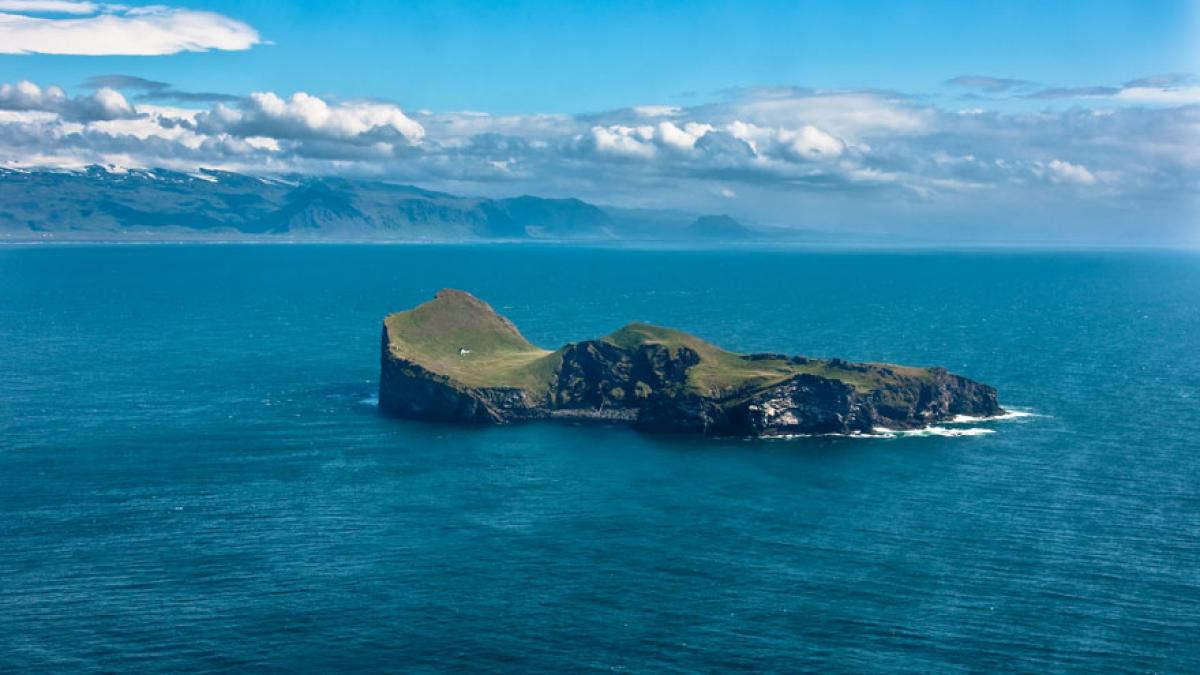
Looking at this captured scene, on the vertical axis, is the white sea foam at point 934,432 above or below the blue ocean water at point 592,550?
above

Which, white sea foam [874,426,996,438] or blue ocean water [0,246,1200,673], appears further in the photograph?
white sea foam [874,426,996,438]

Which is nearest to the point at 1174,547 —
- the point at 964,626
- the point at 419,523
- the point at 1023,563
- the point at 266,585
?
the point at 1023,563

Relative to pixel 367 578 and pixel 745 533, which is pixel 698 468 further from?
pixel 367 578

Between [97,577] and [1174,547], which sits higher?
[1174,547]

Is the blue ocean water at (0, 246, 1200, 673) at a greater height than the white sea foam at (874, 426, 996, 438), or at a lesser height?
lesser

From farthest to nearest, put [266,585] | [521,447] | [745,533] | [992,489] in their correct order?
1. [521,447]
2. [992,489]
3. [745,533]
4. [266,585]

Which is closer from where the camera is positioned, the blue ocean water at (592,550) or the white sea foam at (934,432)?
the blue ocean water at (592,550)

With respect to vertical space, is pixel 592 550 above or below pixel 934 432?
below

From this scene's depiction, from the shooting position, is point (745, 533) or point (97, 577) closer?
point (97, 577)

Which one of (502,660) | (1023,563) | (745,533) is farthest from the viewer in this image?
(745,533)

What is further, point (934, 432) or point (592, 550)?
point (934, 432)
